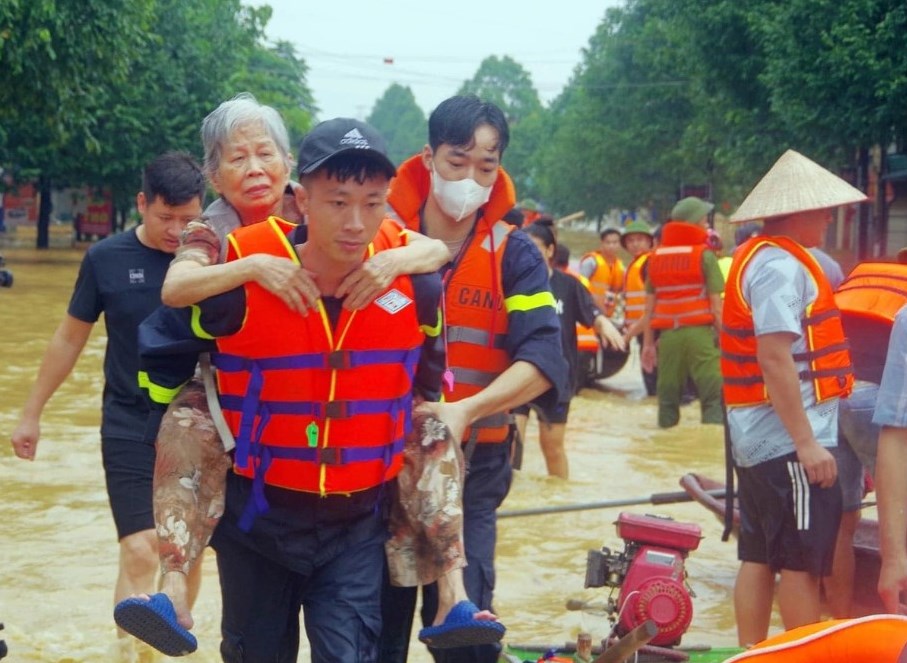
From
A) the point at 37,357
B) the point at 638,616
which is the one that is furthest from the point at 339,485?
the point at 37,357

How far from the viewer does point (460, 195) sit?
193 inches

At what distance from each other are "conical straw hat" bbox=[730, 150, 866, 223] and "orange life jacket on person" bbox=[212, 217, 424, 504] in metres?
2.29

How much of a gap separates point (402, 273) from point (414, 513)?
0.61 m

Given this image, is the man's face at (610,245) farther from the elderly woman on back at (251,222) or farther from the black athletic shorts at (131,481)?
the elderly woman on back at (251,222)

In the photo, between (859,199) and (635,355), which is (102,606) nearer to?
(859,199)

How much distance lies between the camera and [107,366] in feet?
20.5

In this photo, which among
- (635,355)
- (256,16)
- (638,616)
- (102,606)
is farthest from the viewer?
(256,16)

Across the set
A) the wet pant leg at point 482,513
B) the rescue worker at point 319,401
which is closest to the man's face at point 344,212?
the rescue worker at point 319,401

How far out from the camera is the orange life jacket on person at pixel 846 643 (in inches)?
108

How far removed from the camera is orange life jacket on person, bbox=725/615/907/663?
274 centimetres

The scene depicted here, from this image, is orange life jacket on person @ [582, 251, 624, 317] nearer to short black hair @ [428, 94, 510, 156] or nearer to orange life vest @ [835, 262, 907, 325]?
orange life vest @ [835, 262, 907, 325]

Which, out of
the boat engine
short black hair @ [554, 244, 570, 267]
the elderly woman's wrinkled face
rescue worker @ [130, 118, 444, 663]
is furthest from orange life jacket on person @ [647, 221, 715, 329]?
rescue worker @ [130, 118, 444, 663]

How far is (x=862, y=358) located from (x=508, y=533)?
391cm

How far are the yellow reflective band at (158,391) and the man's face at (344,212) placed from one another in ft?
1.81
